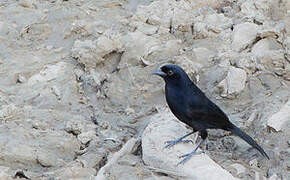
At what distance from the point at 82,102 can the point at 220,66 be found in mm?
1481

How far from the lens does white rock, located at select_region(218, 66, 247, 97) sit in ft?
18.9

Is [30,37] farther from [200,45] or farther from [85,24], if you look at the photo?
[200,45]

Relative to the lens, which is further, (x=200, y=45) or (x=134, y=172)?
(x=200, y=45)

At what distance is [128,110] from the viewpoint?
5.78 m

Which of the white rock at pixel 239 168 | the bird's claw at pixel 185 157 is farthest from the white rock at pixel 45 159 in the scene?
the white rock at pixel 239 168

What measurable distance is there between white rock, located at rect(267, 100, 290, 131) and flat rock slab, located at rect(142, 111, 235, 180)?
73cm

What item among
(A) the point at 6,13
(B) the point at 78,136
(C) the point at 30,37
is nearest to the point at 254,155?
(B) the point at 78,136

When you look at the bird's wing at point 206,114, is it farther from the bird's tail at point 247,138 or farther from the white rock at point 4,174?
the white rock at point 4,174

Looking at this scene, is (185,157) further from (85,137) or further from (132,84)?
(132,84)

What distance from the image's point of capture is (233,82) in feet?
18.9

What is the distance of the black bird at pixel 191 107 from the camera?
5.10 metres

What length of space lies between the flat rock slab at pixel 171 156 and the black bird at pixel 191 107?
0.44ft

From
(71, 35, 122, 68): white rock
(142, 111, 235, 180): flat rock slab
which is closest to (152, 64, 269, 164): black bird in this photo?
(142, 111, 235, 180): flat rock slab

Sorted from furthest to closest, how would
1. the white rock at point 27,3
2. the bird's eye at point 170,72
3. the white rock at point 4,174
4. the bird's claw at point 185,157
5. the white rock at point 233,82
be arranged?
the white rock at point 27,3 → the white rock at point 233,82 → the bird's eye at point 170,72 → the bird's claw at point 185,157 → the white rock at point 4,174
